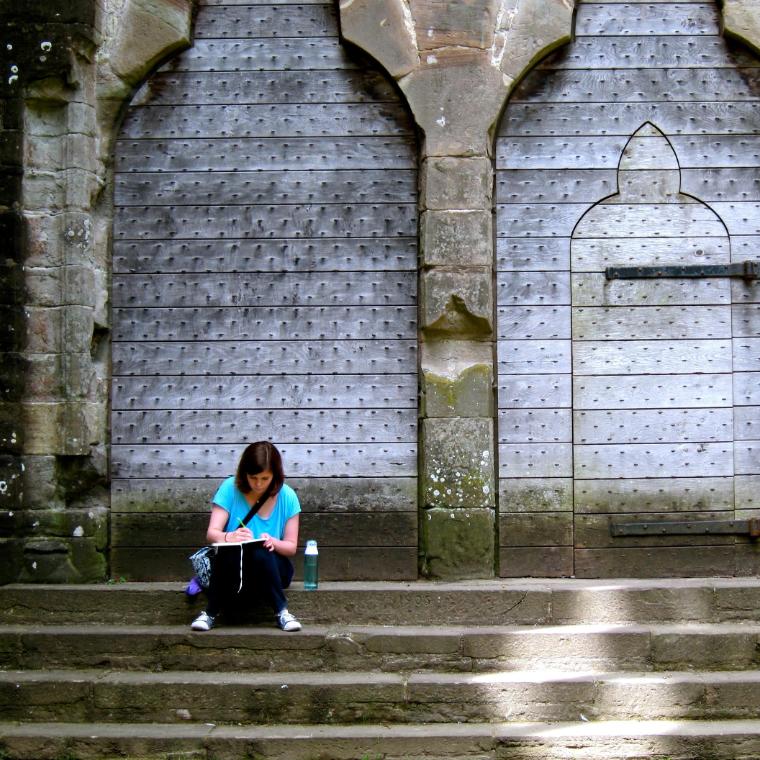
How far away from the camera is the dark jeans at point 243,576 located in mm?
4773

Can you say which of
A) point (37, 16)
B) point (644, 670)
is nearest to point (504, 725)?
point (644, 670)

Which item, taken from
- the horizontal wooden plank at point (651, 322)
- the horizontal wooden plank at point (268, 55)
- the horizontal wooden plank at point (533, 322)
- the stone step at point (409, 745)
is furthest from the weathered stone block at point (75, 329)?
the horizontal wooden plank at point (651, 322)

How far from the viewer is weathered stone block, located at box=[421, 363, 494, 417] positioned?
5.52 meters

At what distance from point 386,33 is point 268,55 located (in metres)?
0.71

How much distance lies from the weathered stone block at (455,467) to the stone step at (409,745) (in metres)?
1.41

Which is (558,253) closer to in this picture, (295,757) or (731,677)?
(731,677)

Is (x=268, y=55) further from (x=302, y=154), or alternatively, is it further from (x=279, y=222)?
(x=279, y=222)

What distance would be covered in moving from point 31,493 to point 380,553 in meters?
1.93

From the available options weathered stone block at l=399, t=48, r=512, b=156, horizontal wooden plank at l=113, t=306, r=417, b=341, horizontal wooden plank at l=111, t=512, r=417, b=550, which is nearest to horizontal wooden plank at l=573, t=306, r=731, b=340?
horizontal wooden plank at l=113, t=306, r=417, b=341

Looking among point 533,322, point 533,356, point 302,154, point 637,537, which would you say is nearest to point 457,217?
point 533,322

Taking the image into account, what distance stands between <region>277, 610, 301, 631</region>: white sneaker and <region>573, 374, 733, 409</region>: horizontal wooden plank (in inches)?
79.0

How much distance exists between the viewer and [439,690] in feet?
15.0

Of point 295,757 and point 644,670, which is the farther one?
point 644,670

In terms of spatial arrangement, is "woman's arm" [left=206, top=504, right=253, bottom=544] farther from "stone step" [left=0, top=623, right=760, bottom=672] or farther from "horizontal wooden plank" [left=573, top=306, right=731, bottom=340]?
"horizontal wooden plank" [left=573, top=306, right=731, bottom=340]
